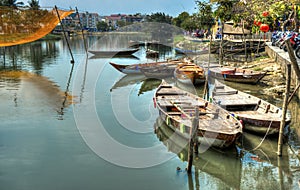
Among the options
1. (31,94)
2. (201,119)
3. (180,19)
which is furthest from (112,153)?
(180,19)

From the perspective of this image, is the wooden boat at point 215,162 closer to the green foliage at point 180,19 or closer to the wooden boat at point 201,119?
the wooden boat at point 201,119

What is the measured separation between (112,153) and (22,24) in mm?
17738

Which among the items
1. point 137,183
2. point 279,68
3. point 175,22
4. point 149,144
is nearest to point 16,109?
point 149,144

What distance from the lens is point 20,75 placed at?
2348 centimetres

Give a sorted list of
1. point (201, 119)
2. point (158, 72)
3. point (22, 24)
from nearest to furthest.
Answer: point (201, 119), point (158, 72), point (22, 24)

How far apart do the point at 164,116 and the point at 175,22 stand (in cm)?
6651

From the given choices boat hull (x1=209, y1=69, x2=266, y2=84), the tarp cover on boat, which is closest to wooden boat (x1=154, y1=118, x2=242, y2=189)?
boat hull (x1=209, y1=69, x2=266, y2=84)

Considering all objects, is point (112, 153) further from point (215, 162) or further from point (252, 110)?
point (252, 110)

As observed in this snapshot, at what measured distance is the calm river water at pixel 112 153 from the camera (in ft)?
26.2

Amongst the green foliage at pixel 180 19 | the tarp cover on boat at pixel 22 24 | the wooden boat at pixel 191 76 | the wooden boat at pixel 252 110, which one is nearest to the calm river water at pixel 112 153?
the wooden boat at pixel 252 110

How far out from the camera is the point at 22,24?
23609 millimetres

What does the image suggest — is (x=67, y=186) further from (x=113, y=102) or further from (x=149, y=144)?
(x=113, y=102)

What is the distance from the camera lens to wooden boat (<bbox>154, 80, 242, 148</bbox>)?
350 inches

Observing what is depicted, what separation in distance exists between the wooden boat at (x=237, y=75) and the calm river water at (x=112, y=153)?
1526 mm
